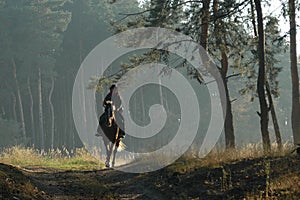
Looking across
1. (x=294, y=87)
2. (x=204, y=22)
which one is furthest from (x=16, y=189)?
(x=294, y=87)

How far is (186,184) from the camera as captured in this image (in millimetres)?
10273

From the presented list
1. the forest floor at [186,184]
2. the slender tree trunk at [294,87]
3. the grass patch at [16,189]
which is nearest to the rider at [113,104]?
the forest floor at [186,184]

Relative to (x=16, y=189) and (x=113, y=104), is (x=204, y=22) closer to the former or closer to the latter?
(x=113, y=104)

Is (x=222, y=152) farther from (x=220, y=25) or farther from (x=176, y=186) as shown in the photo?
(x=220, y=25)

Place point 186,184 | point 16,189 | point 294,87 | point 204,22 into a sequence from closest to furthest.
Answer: point 16,189 < point 186,184 < point 204,22 < point 294,87

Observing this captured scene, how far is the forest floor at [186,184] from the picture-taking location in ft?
27.9

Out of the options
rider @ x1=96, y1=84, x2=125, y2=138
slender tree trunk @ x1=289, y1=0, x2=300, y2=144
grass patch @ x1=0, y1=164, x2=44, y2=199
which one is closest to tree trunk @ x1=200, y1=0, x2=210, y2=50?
slender tree trunk @ x1=289, y1=0, x2=300, y2=144

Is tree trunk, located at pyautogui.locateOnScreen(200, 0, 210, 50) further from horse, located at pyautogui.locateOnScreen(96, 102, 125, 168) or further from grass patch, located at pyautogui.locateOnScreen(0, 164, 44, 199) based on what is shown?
grass patch, located at pyautogui.locateOnScreen(0, 164, 44, 199)

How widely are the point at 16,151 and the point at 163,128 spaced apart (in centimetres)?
4571

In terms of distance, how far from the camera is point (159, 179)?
11.7 meters

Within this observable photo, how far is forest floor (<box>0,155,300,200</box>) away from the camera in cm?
851

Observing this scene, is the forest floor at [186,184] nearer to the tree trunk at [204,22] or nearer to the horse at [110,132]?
the horse at [110,132]

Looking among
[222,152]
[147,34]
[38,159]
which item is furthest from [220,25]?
[38,159]

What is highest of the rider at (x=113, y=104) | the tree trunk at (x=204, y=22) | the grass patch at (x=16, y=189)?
the tree trunk at (x=204, y=22)
